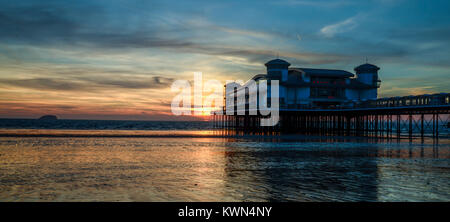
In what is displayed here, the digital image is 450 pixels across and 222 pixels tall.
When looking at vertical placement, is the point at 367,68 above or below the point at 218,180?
Result: above

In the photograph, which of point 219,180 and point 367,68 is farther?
point 367,68

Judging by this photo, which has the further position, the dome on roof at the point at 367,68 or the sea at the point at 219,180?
the dome on roof at the point at 367,68

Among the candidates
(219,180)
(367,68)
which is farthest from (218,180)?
(367,68)

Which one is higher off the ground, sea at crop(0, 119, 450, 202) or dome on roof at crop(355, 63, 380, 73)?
dome on roof at crop(355, 63, 380, 73)

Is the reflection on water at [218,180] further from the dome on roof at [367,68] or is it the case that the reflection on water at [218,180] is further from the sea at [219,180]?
the dome on roof at [367,68]

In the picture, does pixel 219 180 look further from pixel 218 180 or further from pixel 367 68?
pixel 367 68

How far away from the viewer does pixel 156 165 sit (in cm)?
1573

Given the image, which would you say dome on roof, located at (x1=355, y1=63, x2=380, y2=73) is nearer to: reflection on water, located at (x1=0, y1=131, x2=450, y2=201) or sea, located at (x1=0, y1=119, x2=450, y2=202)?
reflection on water, located at (x1=0, y1=131, x2=450, y2=201)

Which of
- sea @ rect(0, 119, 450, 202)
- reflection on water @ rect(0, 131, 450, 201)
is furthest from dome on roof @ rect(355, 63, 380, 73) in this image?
sea @ rect(0, 119, 450, 202)

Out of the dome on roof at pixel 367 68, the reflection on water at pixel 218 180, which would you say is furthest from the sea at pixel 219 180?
the dome on roof at pixel 367 68

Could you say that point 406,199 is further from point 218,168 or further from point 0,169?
point 0,169

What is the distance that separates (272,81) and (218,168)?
147 feet

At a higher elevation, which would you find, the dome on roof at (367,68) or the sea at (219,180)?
the dome on roof at (367,68)

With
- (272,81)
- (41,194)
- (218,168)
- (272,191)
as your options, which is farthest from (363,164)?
(272,81)
